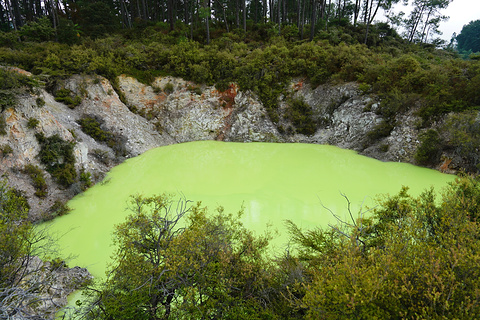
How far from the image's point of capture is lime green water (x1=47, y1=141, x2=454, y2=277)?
8188 mm

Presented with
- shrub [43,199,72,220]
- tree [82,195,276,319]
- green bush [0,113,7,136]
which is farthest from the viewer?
green bush [0,113,7,136]

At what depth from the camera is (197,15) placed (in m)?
32.8

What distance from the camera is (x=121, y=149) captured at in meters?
15.3

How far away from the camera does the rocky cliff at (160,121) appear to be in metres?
10.2

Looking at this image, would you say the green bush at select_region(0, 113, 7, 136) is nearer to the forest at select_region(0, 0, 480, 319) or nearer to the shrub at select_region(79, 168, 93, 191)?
the forest at select_region(0, 0, 480, 319)

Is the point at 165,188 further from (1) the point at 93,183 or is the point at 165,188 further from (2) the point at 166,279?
(2) the point at 166,279

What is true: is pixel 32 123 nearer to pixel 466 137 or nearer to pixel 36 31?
pixel 36 31

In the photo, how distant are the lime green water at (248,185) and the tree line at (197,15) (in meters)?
14.9

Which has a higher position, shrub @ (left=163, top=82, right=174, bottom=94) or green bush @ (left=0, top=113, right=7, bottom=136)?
shrub @ (left=163, top=82, right=174, bottom=94)

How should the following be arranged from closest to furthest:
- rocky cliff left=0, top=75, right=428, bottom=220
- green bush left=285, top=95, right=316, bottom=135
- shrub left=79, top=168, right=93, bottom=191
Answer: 1. rocky cliff left=0, top=75, right=428, bottom=220
2. shrub left=79, top=168, right=93, bottom=191
3. green bush left=285, top=95, right=316, bottom=135

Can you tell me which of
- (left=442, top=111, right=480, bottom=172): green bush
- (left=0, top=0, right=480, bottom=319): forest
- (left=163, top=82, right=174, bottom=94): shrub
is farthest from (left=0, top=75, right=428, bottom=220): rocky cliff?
(left=442, top=111, right=480, bottom=172): green bush

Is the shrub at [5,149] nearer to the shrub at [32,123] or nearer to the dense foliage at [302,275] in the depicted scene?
the shrub at [32,123]

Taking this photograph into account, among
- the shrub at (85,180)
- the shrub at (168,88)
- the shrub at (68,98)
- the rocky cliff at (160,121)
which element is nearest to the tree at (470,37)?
the rocky cliff at (160,121)

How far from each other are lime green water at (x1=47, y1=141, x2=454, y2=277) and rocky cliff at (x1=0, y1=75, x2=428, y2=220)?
127 centimetres
